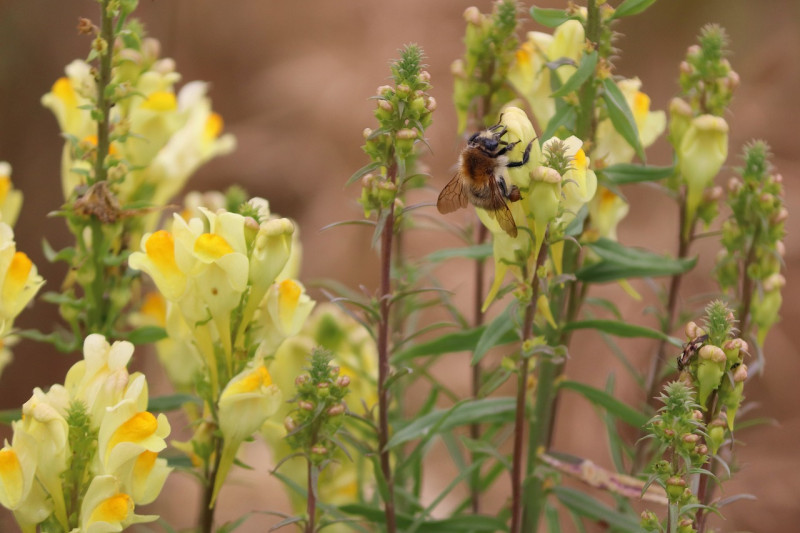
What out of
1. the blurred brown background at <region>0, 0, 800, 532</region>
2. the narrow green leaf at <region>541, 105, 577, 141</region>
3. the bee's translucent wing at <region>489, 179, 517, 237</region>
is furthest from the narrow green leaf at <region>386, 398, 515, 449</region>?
the blurred brown background at <region>0, 0, 800, 532</region>

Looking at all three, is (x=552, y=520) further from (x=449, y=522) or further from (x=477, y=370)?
(x=477, y=370)

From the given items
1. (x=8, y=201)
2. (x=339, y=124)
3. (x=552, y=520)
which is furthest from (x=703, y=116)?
(x=339, y=124)

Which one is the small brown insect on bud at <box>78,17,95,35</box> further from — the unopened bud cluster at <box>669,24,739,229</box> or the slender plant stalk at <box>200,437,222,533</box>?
the unopened bud cluster at <box>669,24,739,229</box>

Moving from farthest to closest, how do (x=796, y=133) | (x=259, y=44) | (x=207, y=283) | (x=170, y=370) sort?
(x=259, y=44) → (x=796, y=133) → (x=170, y=370) → (x=207, y=283)

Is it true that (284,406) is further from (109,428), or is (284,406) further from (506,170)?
(506,170)

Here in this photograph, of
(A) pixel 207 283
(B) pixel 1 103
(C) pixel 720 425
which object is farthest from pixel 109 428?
(B) pixel 1 103

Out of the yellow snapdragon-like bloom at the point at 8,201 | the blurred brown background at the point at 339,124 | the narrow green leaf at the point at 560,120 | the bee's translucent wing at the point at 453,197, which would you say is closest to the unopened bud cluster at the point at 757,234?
the narrow green leaf at the point at 560,120
